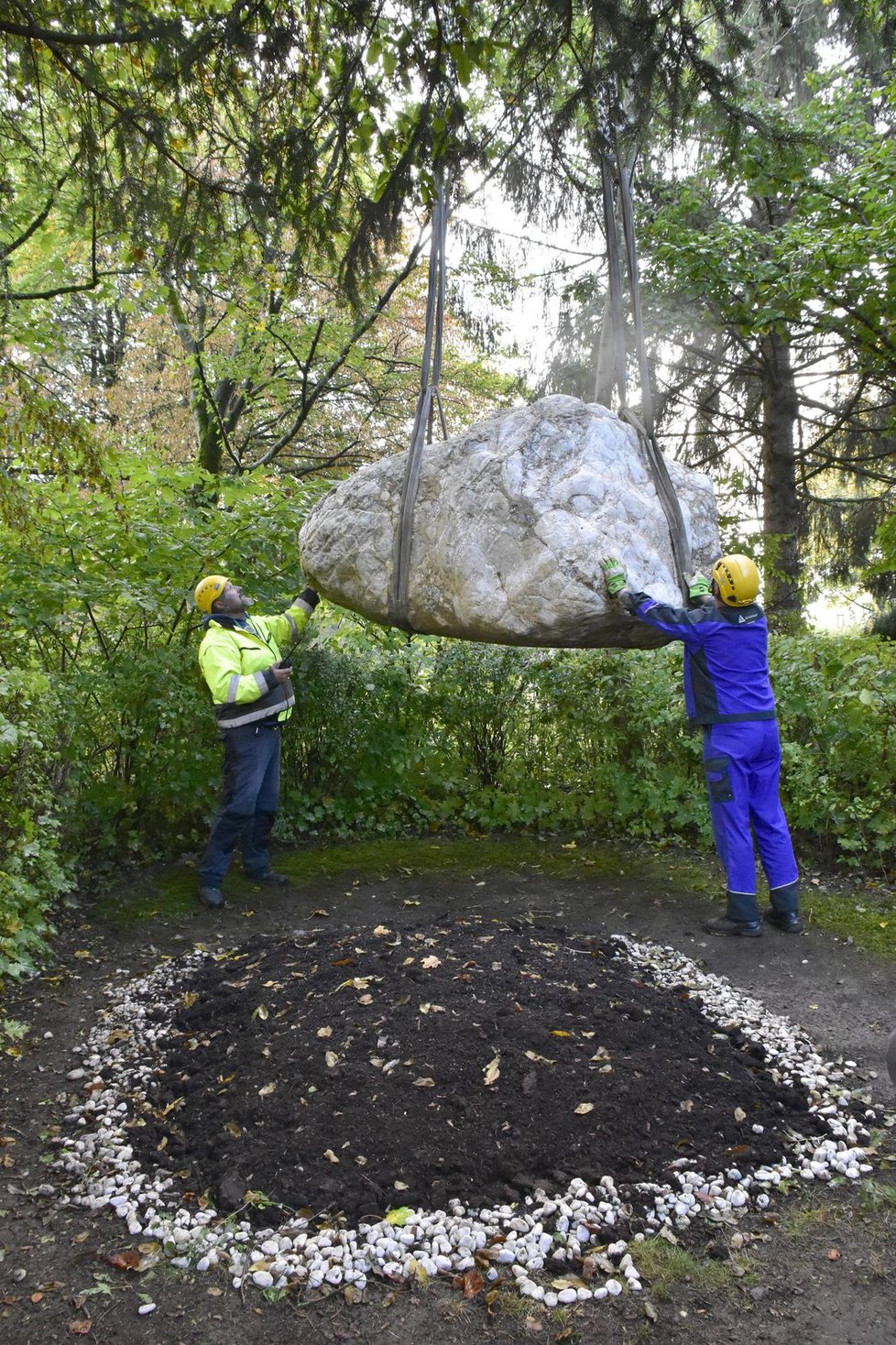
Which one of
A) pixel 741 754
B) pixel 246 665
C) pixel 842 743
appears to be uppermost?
pixel 246 665

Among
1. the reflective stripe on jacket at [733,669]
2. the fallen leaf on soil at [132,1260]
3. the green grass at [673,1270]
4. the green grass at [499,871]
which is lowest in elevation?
the green grass at [499,871]

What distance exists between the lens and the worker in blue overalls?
468cm

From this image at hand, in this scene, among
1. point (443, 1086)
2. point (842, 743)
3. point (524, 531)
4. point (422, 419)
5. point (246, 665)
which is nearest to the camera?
point (443, 1086)

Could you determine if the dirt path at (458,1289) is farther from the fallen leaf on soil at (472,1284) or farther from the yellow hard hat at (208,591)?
the yellow hard hat at (208,591)

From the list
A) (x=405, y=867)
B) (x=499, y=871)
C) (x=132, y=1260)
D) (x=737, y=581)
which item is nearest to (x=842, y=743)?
(x=737, y=581)

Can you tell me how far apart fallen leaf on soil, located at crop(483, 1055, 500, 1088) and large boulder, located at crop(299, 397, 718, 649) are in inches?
59.3

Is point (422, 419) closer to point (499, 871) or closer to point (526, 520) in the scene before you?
point (526, 520)

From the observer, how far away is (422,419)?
11.9ft

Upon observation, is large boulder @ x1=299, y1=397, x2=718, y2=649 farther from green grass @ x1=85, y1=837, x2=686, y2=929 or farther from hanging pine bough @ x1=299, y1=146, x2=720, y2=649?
green grass @ x1=85, y1=837, x2=686, y2=929

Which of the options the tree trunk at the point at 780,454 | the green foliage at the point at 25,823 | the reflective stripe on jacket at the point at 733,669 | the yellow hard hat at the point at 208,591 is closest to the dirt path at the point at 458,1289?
the green foliage at the point at 25,823

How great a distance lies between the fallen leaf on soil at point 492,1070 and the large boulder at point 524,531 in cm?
151

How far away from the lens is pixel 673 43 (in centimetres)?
338

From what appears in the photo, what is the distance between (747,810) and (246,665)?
287cm

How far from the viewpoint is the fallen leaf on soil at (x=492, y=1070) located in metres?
3.04
